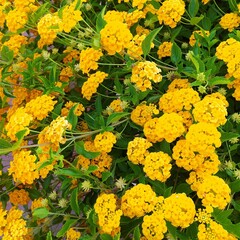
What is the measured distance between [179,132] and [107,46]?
296 mm

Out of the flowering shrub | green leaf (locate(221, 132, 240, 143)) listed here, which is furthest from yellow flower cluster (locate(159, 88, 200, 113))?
green leaf (locate(221, 132, 240, 143))

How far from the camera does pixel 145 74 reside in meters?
1.06

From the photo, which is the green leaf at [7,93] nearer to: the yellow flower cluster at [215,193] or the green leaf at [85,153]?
the green leaf at [85,153]

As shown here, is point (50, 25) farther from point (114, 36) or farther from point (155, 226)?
point (155, 226)

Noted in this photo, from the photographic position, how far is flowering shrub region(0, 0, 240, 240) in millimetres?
973

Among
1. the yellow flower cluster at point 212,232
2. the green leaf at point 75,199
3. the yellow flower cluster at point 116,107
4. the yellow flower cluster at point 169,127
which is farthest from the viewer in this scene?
the yellow flower cluster at point 116,107

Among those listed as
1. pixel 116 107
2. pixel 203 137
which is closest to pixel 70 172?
pixel 116 107

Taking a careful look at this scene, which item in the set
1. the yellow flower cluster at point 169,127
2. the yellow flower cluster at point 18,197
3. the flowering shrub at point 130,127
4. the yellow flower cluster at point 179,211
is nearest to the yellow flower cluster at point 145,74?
the flowering shrub at point 130,127

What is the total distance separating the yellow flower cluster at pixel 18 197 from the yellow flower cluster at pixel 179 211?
627 millimetres

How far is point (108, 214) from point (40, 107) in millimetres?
374

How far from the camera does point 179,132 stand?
Answer: 39.3 inches

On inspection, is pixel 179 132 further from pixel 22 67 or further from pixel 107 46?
pixel 22 67

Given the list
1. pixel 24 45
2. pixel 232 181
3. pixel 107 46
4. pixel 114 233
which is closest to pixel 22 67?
pixel 24 45

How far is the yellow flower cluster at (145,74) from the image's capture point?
1.06 m
